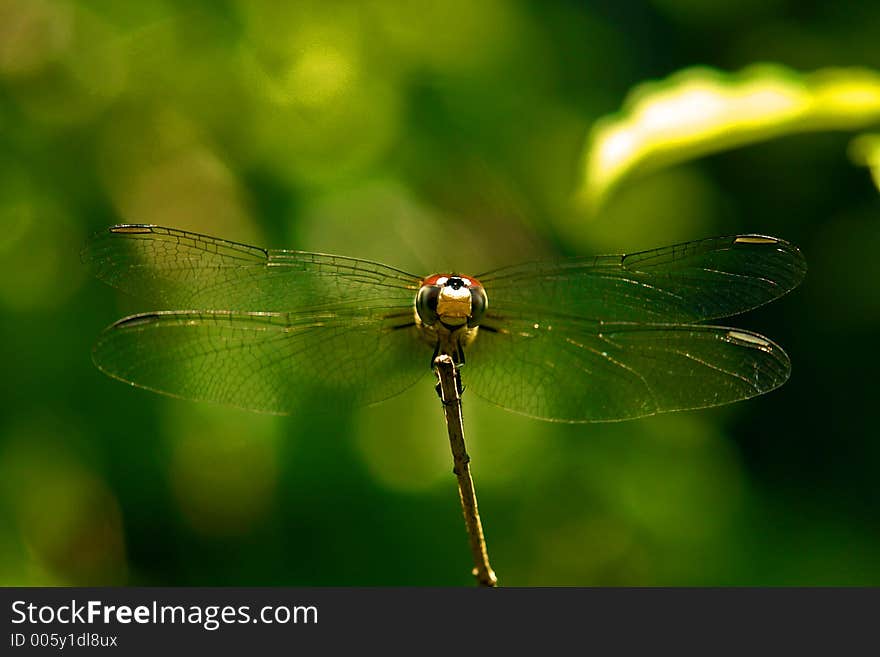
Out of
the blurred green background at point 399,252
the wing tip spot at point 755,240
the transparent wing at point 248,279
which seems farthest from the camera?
the blurred green background at point 399,252

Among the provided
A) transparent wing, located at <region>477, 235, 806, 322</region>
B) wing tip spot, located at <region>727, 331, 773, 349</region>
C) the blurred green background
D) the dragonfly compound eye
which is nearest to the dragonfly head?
the dragonfly compound eye

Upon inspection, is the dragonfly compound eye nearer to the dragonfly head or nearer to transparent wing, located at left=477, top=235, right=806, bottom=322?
the dragonfly head

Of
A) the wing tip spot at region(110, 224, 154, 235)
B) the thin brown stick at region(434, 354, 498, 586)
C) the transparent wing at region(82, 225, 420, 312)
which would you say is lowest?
the thin brown stick at region(434, 354, 498, 586)

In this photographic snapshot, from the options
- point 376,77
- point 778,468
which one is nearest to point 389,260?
point 376,77

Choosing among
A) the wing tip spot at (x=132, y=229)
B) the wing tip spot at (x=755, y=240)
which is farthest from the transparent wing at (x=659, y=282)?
the wing tip spot at (x=132, y=229)

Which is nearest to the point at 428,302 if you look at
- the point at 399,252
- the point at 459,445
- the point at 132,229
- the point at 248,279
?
the point at 459,445

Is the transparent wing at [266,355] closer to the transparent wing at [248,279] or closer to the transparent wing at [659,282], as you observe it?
the transparent wing at [248,279]

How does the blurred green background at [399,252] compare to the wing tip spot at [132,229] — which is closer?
the wing tip spot at [132,229]
